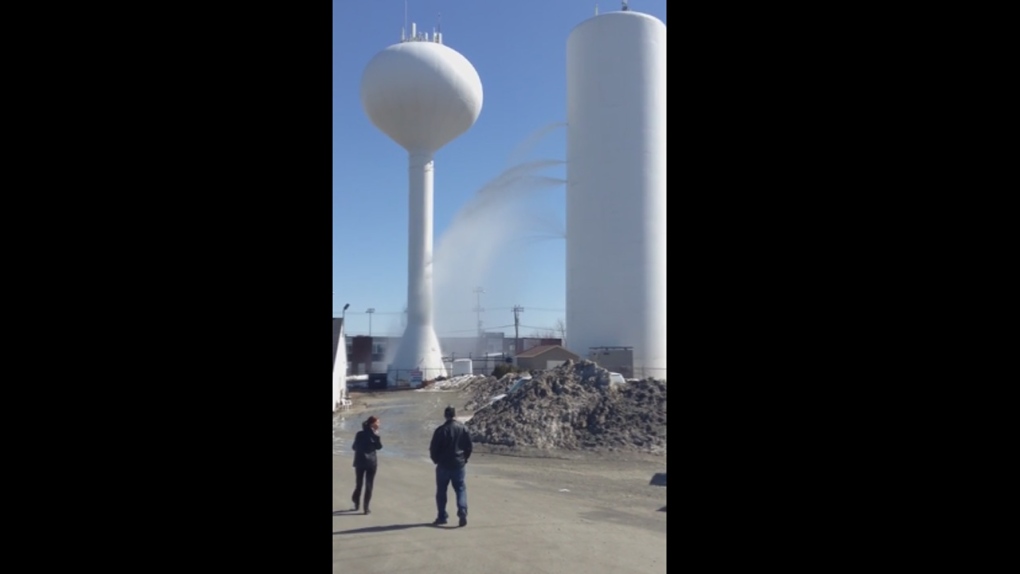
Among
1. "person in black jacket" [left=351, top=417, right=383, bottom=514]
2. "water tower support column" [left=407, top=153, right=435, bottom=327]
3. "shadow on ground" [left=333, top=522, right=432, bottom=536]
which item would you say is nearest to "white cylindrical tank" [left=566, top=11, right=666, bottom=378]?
"water tower support column" [left=407, top=153, right=435, bottom=327]

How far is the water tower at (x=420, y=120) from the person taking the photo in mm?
32219

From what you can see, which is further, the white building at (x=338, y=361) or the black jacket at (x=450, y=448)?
the white building at (x=338, y=361)

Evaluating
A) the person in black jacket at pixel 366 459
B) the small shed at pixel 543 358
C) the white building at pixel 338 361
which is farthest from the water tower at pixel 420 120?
the person in black jacket at pixel 366 459

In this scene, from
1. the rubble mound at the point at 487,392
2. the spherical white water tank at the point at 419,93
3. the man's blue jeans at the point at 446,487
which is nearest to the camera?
the man's blue jeans at the point at 446,487

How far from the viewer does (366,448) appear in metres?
7.86

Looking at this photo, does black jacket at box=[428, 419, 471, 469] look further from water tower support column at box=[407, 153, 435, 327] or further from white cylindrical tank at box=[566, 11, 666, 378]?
water tower support column at box=[407, 153, 435, 327]

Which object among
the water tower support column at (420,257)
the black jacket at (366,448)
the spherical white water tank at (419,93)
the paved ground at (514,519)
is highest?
the spherical white water tank at (419,93)

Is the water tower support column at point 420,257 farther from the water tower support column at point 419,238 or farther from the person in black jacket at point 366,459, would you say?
the person in black jacket at point 366,459

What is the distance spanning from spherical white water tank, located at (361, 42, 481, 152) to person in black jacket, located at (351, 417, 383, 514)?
86.3 feet

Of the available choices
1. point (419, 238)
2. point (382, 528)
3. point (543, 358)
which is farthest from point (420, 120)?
point (382, 528)
